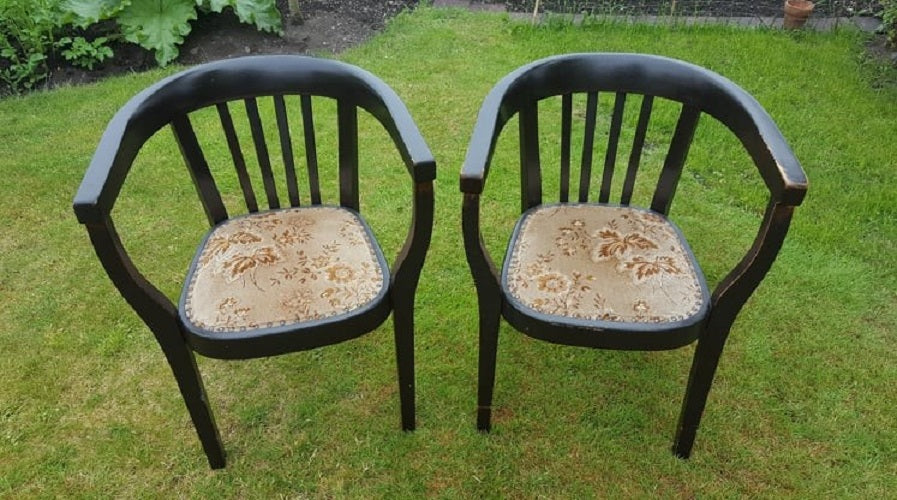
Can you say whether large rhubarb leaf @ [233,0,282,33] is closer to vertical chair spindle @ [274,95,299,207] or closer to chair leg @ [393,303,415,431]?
vertical chair spindle @ [274,95,299,207]

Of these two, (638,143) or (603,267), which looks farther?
(638,143)

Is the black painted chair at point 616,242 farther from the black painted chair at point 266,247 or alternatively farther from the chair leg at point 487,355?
the black painted chair at point 266,247

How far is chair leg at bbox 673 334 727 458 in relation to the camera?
1.72m

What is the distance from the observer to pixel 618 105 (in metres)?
1.93

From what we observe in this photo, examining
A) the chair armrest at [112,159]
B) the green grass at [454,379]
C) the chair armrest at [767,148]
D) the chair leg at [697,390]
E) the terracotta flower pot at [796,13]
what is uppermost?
the chair armrest at [767,148]

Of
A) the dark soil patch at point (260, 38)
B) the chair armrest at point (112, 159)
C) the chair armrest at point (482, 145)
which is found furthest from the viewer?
the dark soil patch at point (260, 38)

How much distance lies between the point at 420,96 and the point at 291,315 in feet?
7.41

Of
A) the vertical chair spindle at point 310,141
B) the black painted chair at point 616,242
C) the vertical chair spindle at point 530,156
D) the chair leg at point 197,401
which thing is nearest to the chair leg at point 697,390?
the black painted chair at point 616,242

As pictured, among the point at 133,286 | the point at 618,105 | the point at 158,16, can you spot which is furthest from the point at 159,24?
the point at 618,105

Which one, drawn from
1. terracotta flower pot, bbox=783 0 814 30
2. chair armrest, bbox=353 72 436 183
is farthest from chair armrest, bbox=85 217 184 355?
terracotta flower pot, bbox=783 0 814 30

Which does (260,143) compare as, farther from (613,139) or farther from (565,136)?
(613,139)

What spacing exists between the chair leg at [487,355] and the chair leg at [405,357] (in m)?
0.19

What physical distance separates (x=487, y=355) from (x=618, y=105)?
2.58 feet

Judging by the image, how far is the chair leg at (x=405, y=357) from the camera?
177 cm
